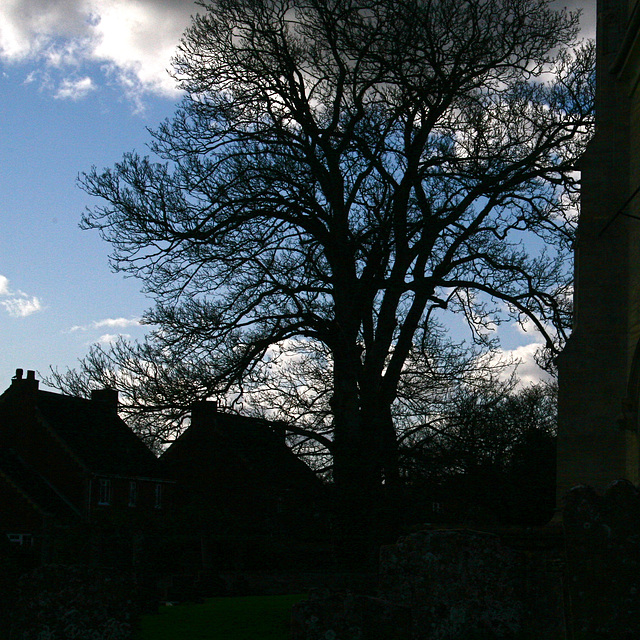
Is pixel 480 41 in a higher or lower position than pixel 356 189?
higher

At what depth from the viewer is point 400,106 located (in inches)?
813

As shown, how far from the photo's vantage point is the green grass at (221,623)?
9550mm

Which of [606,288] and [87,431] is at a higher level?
[606,288]

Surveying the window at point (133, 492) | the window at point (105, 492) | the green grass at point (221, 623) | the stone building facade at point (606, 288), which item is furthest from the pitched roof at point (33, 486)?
the stone building facade at point (606, 288)

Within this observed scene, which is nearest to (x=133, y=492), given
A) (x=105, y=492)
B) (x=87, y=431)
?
(x=105, y=492)

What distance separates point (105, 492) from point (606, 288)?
31684mm

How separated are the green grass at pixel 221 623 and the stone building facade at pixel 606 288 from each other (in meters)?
5.03

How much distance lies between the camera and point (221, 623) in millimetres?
11023

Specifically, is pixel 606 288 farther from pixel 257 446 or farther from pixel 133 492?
pixel 133 492

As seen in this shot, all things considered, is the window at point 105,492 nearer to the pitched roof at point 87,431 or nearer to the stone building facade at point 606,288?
the pitched roof at point 87,431

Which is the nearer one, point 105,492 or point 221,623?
point 221,623

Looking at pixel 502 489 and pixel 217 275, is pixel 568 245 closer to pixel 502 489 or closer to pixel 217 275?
pixel 502 489

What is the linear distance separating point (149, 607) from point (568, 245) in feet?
45.7

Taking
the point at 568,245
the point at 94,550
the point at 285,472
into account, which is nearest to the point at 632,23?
the point at 568,245
